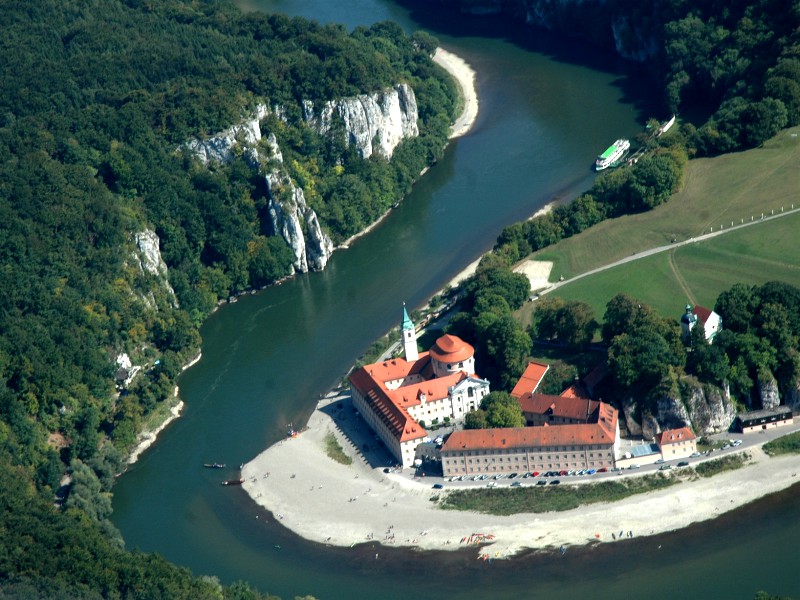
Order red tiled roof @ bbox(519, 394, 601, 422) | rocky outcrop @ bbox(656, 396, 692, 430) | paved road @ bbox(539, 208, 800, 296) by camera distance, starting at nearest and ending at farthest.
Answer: rocky outcrop @ bbox(656, 396, 692, 430), red tiled roof @ bbox(519, 394, 601, 422), paved road @ bbox(539, 208, 800, 296)

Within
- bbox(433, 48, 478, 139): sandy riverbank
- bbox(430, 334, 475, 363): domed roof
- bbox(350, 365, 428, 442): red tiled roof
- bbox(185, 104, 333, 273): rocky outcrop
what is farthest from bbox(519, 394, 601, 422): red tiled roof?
bbox(433, 48, 478, 139): sandy riverbank

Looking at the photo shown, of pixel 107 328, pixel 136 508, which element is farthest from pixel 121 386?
pixel 136 508

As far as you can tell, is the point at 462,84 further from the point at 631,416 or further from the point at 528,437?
the point at 528,437

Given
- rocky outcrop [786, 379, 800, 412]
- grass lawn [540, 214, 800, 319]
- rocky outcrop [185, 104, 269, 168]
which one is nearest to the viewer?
rocky outcrop [786, 379, 800, 412]

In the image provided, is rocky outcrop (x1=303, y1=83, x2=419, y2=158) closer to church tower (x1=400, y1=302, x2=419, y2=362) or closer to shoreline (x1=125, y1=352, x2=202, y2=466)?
shoreline (x1=125, y1=352, x2=202, y2=466)

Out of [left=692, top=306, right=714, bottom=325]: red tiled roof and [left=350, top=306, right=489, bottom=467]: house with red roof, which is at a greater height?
[left=350, top=306, right=489, bottom=467]: house with red roof

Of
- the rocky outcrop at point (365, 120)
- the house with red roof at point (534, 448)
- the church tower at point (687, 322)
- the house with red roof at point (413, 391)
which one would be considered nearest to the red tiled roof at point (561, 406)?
the house with red roof at point (534, 448)

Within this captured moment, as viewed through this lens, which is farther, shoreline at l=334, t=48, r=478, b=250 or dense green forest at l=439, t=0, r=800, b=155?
shoreline at l=334, t=48, r=478, b=250
